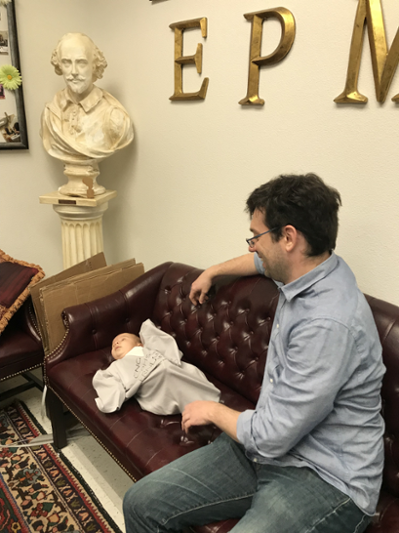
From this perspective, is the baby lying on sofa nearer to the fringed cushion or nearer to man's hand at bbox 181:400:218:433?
man's hand at bbox 181:400:218:433

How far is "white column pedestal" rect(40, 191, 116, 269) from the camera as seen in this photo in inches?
95.7

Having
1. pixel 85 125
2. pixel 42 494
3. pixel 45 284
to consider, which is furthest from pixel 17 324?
pixel 85 125

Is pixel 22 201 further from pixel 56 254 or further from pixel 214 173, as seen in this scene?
pixel 214 173

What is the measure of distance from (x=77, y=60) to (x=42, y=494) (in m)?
2.18

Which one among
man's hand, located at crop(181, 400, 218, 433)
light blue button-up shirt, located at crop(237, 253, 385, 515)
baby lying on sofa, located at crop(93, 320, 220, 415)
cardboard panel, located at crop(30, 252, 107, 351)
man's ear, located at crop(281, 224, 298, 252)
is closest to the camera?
light blue button-up shirt, located at crop(237, 253, 385, 515)

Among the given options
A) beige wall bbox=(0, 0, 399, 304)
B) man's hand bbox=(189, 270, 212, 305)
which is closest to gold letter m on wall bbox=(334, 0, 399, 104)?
beige wall bbox=(0, 0, 399, 304)

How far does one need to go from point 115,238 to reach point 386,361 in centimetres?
216

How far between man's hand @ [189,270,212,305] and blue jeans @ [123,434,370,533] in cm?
70

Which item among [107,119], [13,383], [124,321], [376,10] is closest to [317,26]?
[376,10]

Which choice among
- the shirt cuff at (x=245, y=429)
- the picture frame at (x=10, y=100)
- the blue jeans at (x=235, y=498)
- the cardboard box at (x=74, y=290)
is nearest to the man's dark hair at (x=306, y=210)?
the shirt cuff at (x=245, y=429)

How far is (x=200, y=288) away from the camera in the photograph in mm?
1936

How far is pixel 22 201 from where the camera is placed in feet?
9.44

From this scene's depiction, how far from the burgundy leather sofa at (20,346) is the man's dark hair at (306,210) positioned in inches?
62.4

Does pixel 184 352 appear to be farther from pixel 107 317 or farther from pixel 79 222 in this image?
pixel 79 222
